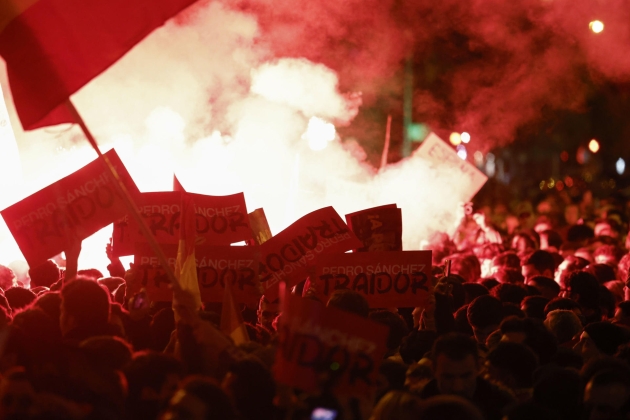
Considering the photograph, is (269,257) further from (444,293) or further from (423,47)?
(423,47)

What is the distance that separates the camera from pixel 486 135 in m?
17.7

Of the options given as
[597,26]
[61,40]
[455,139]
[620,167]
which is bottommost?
[61,40]

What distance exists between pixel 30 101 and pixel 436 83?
1911 cm

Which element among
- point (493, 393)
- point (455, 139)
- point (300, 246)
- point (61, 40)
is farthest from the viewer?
point (455, 139)

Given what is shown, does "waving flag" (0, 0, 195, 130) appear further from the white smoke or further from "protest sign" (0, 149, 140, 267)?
the white smoke

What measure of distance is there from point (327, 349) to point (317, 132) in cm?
876

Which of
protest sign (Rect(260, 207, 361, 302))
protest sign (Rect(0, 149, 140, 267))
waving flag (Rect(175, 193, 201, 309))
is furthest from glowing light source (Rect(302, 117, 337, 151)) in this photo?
waving flag (Rect(175, 193, 201, 309))

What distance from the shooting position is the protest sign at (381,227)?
23.3ft

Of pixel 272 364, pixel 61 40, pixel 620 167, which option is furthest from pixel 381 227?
pixel 620 167

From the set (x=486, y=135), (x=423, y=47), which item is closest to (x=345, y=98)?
(x=486, y=135)

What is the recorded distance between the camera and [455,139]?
18.5m

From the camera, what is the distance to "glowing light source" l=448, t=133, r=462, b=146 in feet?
60.5

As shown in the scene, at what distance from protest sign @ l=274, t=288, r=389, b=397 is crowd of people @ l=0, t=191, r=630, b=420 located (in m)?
0.07

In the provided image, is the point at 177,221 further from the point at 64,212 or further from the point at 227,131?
the point at 227,131
